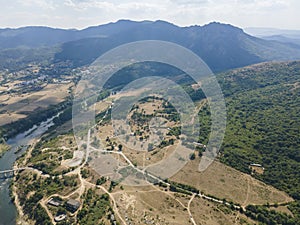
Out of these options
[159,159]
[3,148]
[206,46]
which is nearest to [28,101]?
[3,148]

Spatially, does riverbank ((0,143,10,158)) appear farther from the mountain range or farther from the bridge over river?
the mountain range

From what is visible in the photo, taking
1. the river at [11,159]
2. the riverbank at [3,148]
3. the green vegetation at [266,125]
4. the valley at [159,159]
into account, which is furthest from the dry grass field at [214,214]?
the riverbank at [3,148]

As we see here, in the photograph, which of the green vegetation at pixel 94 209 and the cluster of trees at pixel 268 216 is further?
the green vegetation at pixel 94 209

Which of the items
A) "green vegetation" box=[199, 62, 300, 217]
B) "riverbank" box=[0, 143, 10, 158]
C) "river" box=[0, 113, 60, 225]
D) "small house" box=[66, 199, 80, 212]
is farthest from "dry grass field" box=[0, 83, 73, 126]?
"green vegetation" box=[199, 62, 300, 217]

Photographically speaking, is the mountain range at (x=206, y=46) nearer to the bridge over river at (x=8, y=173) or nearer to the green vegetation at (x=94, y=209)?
the bridge over river at (x=8, y=173)

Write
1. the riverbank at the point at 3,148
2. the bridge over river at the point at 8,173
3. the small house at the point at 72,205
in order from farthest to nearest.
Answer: the riverbank at the point at 3,148 → the bridge over river at the point at 8,173 → the small house at the point at 72,205

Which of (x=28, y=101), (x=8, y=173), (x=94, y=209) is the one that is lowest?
(x=28, y=101)

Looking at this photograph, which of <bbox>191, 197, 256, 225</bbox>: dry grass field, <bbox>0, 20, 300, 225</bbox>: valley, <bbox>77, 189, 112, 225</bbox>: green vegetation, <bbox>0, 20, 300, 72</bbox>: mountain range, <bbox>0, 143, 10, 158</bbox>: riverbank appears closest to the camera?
<bbox>191, 197, 256, 225</bbox>: dry grass field

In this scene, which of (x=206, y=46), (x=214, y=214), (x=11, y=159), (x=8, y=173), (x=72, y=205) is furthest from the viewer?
(x=206, y=46)

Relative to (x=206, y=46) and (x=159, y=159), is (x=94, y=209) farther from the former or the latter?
(x=206, y=46)
